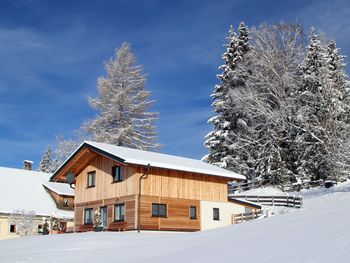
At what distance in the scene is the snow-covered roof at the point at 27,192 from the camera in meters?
39.2

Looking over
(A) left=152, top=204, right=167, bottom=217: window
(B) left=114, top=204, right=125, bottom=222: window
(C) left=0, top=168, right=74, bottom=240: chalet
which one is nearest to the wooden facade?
(C) left=0, top=168, right=74, bottom=240: chalet

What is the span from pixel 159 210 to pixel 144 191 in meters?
1.54

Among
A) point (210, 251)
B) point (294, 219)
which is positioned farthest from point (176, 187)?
point (210, 251)

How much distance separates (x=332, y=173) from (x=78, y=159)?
19.4m

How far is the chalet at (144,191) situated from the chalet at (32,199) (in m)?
7.06

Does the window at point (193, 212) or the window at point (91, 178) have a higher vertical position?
the window at point (91, 178)

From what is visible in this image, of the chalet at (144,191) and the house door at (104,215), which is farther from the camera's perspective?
the house door at (104,215)

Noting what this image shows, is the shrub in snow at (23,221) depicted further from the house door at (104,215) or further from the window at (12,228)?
the house door at (104,215)

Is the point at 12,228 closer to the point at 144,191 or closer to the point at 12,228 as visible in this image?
the point at 12,228

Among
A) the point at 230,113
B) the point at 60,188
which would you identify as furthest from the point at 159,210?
the point at 230,113

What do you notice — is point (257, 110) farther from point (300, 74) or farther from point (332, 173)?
point (332, 173)

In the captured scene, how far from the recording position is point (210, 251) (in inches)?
511

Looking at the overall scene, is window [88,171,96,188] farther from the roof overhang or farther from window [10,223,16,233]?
window [10,223,16,233]

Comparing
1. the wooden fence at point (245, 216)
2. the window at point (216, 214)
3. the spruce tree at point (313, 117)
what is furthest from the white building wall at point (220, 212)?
the spruce tree at point (313, 117)
